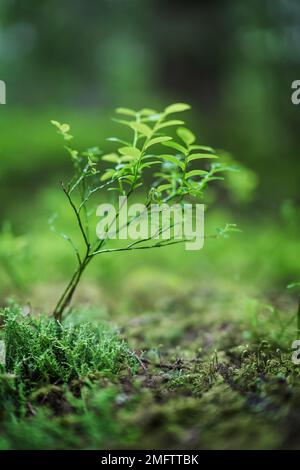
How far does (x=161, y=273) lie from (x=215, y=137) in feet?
14.3

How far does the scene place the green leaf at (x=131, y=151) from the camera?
1.51m

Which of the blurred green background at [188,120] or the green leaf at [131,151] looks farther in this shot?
the blurred green background at [188,120]

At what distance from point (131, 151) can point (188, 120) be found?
6.49 metres

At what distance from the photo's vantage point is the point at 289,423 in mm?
1251

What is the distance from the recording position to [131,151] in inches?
60.2

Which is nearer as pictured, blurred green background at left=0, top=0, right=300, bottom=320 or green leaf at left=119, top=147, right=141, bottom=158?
green leaf at left=119, top=147, right=141, bottom=158

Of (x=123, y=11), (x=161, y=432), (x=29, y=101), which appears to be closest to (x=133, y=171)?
(x=161, y=432)

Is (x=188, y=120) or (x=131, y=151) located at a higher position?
(x=188, y=120)

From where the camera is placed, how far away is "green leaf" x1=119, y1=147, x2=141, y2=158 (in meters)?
1.51

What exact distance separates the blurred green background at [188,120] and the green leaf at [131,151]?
3.67 ft

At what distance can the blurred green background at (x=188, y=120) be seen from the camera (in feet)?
11.5

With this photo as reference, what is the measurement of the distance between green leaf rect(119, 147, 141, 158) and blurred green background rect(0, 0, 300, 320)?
1.12 metres
